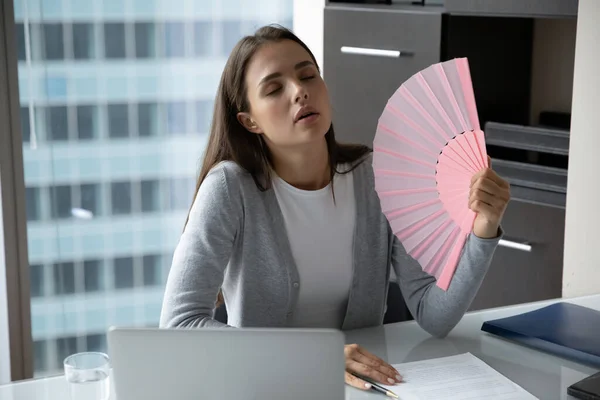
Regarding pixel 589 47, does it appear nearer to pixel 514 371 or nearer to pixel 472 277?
pixel 472 277

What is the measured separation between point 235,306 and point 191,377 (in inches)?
27.5

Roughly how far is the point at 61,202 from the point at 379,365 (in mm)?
1886

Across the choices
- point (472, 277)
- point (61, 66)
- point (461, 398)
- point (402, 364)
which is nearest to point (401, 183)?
point (472, 277)

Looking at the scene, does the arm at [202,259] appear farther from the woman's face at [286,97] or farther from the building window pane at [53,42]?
the building window pane at [53,42]

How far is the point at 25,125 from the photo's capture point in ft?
9.93

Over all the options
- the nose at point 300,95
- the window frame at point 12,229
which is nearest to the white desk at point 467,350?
the nose at point 300,95

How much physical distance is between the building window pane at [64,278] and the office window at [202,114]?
0.69 meters

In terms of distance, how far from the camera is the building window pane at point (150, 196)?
3318 mm

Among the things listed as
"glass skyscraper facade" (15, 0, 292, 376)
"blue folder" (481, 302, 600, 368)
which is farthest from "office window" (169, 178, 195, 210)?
"blue folder" (481, 302, 600, 368)

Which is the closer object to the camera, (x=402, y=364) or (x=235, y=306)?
(x=402, y=364)

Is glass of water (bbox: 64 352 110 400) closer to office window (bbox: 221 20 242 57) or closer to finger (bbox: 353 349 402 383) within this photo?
finger (bbox: 353 349 402 383)

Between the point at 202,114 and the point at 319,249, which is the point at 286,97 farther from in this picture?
the point at 202,114

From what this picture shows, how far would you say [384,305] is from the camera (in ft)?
6.65

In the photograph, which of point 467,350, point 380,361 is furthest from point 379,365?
point 467,350
